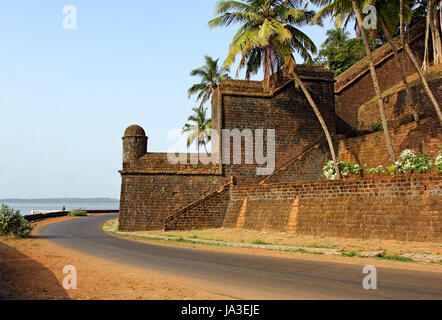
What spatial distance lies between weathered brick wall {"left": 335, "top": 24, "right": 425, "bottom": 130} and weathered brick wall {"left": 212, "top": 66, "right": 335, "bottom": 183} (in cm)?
416

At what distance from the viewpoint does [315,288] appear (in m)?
6.43

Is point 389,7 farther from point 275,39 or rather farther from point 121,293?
point 121,293

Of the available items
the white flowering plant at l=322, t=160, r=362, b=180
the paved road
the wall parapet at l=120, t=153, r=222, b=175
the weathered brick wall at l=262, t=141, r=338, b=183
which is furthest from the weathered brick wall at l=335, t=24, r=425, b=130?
the paved road

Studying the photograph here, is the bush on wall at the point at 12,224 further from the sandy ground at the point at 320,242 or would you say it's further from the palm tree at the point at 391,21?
the palm tree at the point at 391,21

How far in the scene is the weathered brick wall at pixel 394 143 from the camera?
58.1 ft

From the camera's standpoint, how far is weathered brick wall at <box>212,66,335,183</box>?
23.8m

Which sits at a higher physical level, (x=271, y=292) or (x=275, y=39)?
(x=275, y=39)

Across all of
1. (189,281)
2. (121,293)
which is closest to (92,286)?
(121,293)

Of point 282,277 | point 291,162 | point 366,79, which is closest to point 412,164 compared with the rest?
point 291,162

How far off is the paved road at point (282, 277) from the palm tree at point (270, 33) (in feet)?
45.0

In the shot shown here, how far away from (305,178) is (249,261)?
46.3 feet

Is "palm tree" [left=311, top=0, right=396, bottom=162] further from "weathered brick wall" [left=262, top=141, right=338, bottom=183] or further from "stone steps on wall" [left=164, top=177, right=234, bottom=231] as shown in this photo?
"stone steps on wall" [left=164, top=177, right=234, bottom=231]

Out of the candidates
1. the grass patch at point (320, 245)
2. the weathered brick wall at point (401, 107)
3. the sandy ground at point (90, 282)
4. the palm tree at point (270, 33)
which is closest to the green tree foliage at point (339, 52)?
the weathered brick wall at point (401, 107)
